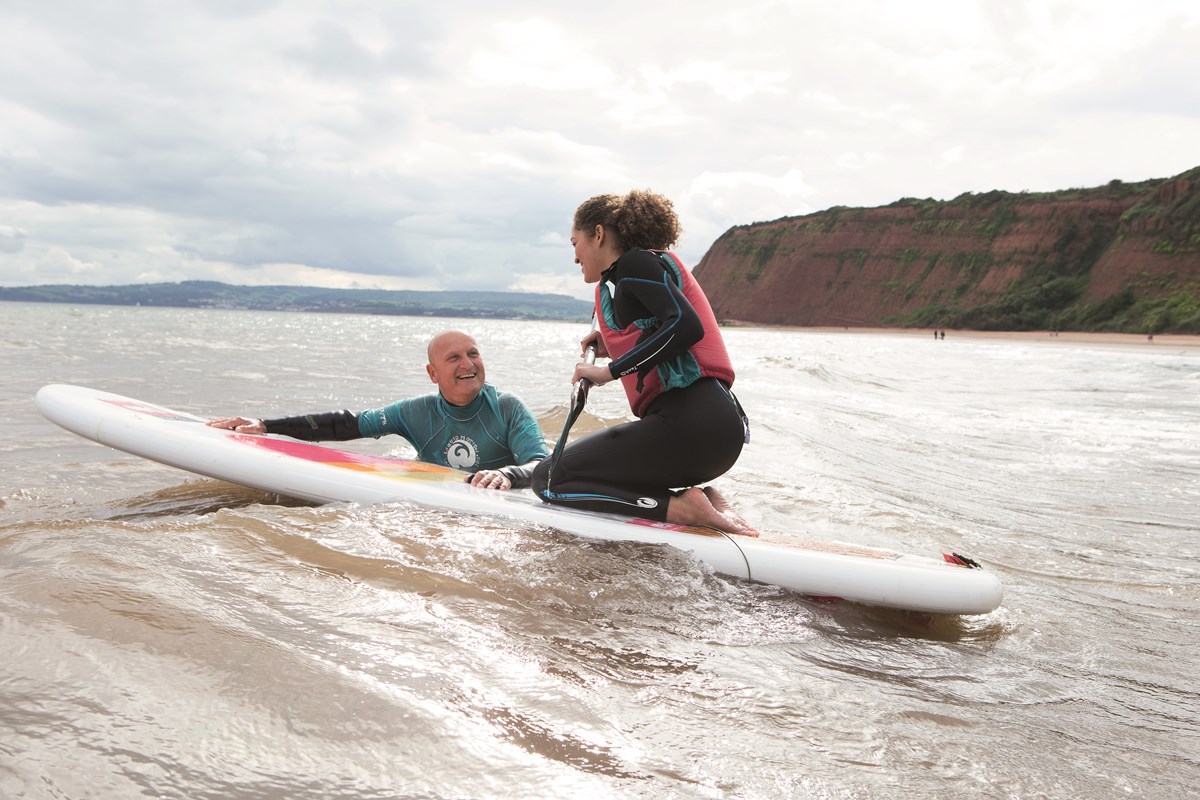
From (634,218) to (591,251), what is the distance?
24 centimetres

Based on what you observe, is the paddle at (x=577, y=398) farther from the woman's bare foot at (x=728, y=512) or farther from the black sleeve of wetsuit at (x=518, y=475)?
the woman's bare foot at (x=728, y=512)

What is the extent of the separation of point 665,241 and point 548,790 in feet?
8.06

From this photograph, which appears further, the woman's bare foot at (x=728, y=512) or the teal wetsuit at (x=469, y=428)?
the teal wetsuit at (x=469, y=428)

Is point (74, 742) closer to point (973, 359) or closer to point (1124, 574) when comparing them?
point (1124, 574)

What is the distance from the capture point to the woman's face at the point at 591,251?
355 cm

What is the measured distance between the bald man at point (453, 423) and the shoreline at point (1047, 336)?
47.7m

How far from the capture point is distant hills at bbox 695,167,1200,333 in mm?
55156

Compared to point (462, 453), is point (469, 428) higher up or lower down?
higher up

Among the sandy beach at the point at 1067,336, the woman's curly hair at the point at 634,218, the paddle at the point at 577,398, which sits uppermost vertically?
the sandy beach at the point at 1067,336

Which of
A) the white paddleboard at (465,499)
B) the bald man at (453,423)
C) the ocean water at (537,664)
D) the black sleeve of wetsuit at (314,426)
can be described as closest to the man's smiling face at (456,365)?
the bald man at (453,423)

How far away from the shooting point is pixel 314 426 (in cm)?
445

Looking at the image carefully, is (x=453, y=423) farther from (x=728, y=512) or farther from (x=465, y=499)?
(x=728, y=512)

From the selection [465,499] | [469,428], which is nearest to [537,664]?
[465,499]

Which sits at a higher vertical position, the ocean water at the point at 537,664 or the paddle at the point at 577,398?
the paddle at the point at 577,398
